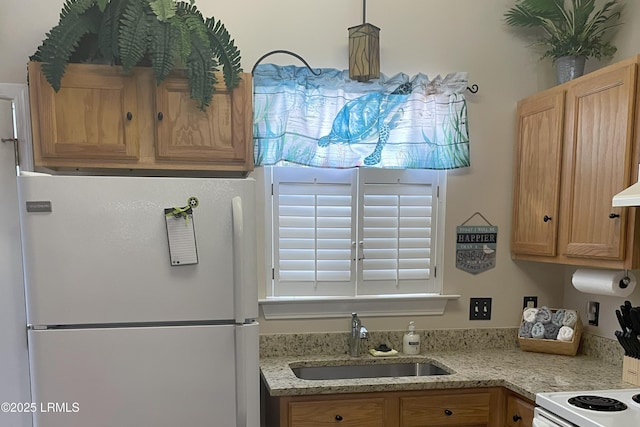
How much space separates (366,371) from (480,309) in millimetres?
763

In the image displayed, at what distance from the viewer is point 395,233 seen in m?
2.57

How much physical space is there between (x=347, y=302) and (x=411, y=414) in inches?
26.1

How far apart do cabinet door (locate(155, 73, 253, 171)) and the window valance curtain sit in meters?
0.29

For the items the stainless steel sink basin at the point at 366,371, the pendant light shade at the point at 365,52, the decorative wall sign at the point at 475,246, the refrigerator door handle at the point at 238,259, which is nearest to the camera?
the refrigerator door handle at the point at 238,259

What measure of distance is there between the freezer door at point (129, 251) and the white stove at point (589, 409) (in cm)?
116

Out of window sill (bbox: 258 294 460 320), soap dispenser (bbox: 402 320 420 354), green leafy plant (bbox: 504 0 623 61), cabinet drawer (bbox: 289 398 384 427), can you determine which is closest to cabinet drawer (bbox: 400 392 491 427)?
cabinet drawer (bbox: 289 398 384 427)

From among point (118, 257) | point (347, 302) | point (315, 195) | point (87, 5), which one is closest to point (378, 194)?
point (315, 195)

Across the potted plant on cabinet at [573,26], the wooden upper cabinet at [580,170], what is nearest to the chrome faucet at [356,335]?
the wooden upper cabinet at [580,170]

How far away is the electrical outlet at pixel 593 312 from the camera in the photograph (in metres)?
2.44

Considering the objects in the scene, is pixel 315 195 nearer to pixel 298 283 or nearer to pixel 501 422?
pixel 298 283

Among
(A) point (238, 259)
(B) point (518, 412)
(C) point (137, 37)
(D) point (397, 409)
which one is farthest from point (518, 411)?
(C) point (137, 37)

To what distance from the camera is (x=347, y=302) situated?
2518mm

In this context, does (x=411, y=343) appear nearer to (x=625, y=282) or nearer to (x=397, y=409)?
(x=397, y=409)

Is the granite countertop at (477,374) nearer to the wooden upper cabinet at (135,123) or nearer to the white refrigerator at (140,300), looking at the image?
the white refrigerator at (140,300)
